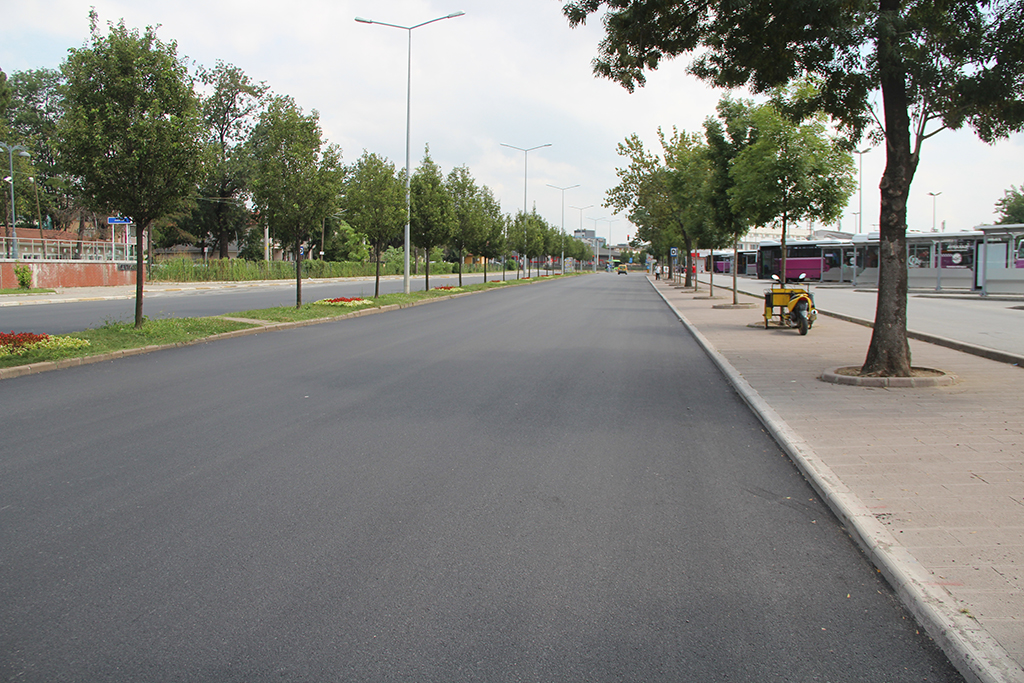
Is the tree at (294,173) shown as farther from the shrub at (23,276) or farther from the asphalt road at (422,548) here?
the shrub at (23,276)

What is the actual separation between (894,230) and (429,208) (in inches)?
1020

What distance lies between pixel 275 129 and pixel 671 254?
4120 cm

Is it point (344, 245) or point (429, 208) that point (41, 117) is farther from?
point (429, 208)

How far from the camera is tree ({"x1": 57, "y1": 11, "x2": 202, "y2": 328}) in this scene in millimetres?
13258

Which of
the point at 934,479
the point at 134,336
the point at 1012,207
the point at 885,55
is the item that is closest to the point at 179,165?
the point at 134,336

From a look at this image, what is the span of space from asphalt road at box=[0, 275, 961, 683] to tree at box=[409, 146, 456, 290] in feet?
83.3

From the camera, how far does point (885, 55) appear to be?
898cm

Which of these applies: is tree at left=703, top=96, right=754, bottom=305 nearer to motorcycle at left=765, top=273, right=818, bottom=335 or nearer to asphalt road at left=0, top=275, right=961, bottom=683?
motorcycle at left=765, top=273, right=818, bottom=335

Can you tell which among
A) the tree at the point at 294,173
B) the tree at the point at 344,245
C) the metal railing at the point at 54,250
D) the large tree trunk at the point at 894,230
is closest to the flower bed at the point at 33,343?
the tree at the point at 294,173

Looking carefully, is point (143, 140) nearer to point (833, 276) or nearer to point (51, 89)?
point (833, 276)

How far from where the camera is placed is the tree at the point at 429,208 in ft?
108

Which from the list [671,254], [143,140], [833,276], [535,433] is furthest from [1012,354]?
[671,254]

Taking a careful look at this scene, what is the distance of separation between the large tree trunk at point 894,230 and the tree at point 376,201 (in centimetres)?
1929

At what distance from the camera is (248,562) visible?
387 centimetres
